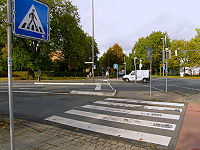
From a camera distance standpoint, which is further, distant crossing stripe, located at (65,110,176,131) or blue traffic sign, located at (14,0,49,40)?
distant crossing stripe, located at (65,110,176,131)

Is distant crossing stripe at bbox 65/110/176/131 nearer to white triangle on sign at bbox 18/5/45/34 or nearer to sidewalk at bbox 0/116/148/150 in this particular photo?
sidewalk at bbox 0/116/148/150

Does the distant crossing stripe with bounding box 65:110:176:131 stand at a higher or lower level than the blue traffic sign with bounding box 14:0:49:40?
lower

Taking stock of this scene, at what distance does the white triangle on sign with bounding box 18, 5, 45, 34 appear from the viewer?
2184 mm

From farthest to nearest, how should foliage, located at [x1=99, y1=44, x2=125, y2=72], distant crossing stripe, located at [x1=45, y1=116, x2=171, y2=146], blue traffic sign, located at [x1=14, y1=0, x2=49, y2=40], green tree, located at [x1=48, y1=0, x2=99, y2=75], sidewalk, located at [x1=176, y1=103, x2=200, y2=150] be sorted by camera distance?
foliage, located at [x1=99, y1=44, x2=125, y2=72], green tree, located at [x1=48, y1=0, x2=99, y2=75], distant crossing stripe, located at [x1=45, y1=116, x2=171, y2=146], sidewalk, located at [x1=176, y1=103, x2=200, y2=150], blue traffic sign, located at [x1=14, y1=0, x2=49, y2=40]

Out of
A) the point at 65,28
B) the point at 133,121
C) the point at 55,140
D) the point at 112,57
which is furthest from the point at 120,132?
the point at 112,57

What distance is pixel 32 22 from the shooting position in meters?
2.29

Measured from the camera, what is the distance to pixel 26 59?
25250 millimetres

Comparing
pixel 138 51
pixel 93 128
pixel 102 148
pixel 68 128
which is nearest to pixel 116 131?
pixel 93 128

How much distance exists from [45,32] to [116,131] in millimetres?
3198

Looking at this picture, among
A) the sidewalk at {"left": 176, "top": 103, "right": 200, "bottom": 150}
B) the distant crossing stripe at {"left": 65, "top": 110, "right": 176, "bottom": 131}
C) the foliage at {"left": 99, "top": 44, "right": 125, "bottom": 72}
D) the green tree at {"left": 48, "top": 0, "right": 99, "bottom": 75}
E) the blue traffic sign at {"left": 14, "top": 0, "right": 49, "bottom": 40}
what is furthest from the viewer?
the foliage at {"left": 99, "top": 44, "right": 125, "bottom": 72}

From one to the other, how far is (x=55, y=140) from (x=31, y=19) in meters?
2.75

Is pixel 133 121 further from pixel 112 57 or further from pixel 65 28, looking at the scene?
pixel 112 57

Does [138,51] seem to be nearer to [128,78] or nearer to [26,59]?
[128,78]

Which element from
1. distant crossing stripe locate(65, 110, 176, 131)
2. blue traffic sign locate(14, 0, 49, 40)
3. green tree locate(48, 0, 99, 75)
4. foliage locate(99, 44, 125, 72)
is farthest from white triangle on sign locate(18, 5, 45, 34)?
foliage locate(99, 44, 125, 72)
